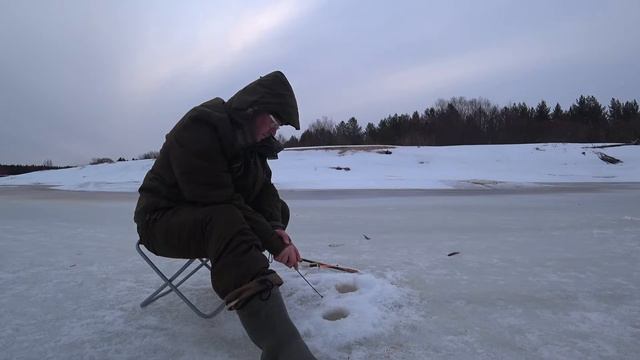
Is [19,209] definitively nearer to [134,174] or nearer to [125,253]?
[125,253]

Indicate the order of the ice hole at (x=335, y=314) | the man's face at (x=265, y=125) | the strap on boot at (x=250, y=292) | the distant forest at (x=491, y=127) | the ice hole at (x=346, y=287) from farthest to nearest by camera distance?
the distant forest at (x=491, y=127)
the ice hole at (x=346, y=287)
the ice hole at (x=335, y=314)
the man's face at (x=265, y=125)
the strap on boot at (x=250, y=292)

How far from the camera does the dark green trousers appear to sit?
164 cm

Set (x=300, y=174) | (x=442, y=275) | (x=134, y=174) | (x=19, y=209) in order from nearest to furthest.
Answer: (x=442, y=275) → (x=19, y=209) → (x=300, y=174) → (x=134, y=174)

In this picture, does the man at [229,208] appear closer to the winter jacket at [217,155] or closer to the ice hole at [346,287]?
the winter jacket at [217,155]

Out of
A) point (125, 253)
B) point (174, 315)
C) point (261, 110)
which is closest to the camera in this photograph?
point (261, 110)

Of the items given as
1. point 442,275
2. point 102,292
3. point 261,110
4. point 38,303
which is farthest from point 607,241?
point 38,303

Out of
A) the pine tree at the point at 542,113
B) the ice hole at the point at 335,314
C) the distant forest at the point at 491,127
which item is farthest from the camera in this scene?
the pine tree at the point at 542,113

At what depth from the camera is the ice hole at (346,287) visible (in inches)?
108

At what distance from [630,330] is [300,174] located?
15.8 m

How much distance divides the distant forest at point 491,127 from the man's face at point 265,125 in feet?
146

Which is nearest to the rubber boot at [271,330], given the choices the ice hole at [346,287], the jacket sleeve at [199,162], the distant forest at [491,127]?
the jacket sleeve at [199,162]

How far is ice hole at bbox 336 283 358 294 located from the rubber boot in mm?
1139

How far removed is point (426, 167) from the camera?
1931 centimetres

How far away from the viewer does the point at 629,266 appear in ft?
10.3
